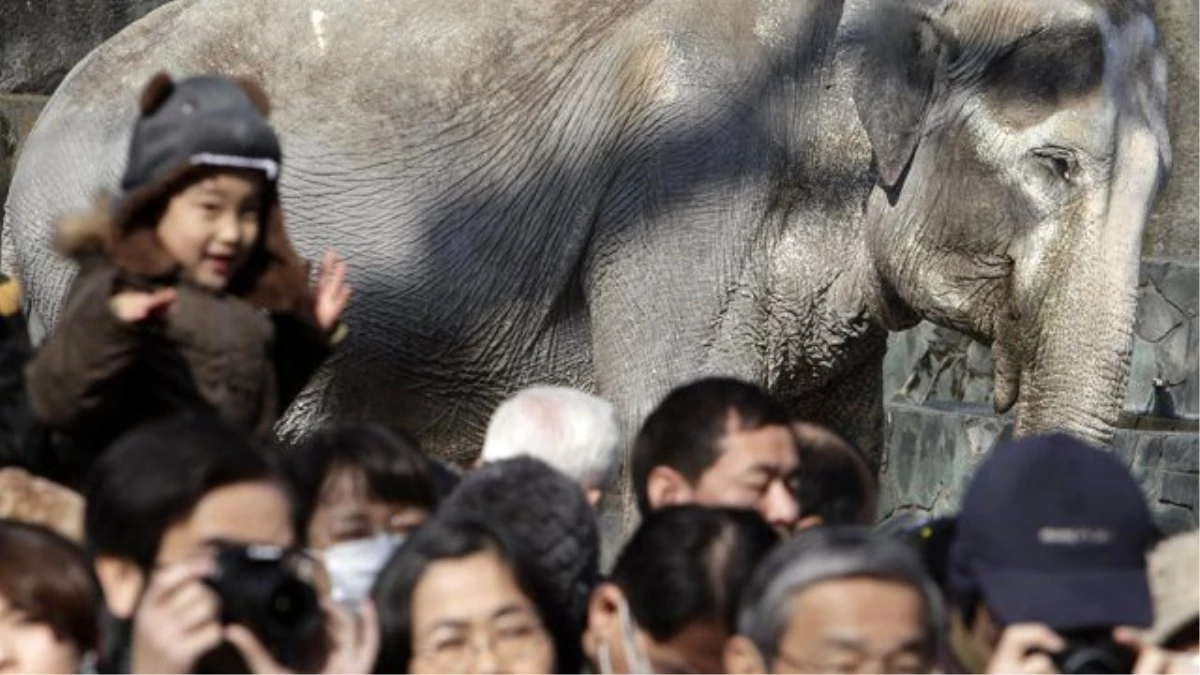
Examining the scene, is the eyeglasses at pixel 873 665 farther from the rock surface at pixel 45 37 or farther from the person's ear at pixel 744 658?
the rock surface at pixel 45 37

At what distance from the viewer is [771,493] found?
17.6 feet

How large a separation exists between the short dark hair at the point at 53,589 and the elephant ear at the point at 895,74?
13.0 feet

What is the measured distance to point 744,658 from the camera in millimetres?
4457

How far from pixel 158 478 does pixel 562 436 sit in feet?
4.07

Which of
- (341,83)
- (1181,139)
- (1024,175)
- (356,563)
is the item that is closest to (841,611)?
(356,563)

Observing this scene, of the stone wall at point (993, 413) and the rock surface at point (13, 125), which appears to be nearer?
the rock surface at point (13, 125)

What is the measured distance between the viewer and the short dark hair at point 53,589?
4.19 meters

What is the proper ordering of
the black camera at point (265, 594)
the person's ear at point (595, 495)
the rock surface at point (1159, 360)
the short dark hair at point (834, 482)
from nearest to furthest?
1. the black camera at point (265, 594)
2. the person's ear at point (595, 495)
3. the short dark hair at point (834, 482)
4. the rock surface at point (1159, 360)

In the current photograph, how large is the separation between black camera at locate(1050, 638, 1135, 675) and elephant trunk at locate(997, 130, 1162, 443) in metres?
3.65

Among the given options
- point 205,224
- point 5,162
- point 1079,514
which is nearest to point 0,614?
point 205,224

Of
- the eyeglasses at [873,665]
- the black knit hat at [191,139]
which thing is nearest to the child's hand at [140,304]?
the black knit hat at [191,139]

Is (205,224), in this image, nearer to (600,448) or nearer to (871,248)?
(600,448)

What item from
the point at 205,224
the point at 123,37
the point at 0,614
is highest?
the point at 123,37

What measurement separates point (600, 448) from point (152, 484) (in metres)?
1.28
